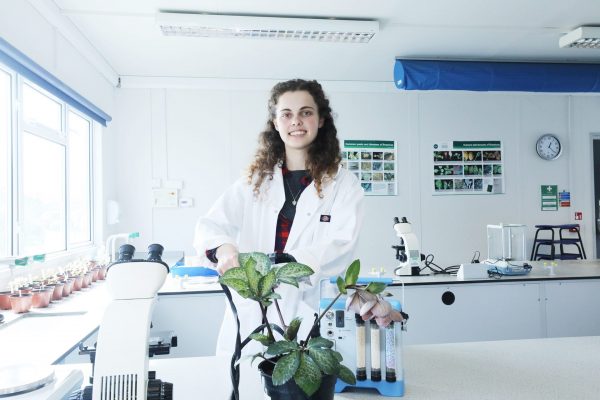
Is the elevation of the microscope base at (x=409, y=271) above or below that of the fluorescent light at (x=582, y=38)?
below

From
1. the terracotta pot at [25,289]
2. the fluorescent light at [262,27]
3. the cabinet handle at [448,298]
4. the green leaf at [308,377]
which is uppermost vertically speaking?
the fluorescent light at [262,27]

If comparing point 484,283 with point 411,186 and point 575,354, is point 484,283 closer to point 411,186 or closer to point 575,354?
point 575,354

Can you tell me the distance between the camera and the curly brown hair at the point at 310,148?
1.58 metres

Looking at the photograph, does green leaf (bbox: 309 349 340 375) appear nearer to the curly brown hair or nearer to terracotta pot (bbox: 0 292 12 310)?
the curly brown hair

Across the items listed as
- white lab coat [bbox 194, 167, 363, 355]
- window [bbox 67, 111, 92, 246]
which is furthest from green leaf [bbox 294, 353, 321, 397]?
window [bbox 67, 111, 92, 246]

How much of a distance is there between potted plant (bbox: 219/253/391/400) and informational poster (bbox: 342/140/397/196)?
167 inches

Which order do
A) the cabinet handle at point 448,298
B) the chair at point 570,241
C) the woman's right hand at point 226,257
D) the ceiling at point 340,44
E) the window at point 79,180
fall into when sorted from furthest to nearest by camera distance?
the chair at point 570,241
the window at point 79,180
the ceiling at point 340,44
the cabinet handle at point 448,298
the woman's right hand at point 226,257

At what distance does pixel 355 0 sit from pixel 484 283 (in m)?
2.20

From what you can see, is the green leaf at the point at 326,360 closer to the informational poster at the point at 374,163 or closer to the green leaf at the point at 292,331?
the green leaf at the point at 292,331

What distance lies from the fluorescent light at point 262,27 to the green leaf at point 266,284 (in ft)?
9.51

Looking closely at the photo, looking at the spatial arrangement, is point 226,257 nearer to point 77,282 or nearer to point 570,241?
point 77,282

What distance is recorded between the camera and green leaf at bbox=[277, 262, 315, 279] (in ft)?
2.34

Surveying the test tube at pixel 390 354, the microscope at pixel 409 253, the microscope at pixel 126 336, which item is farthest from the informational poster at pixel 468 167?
the microscope at pixel 126 336

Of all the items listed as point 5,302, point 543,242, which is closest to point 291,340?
point 5,302
